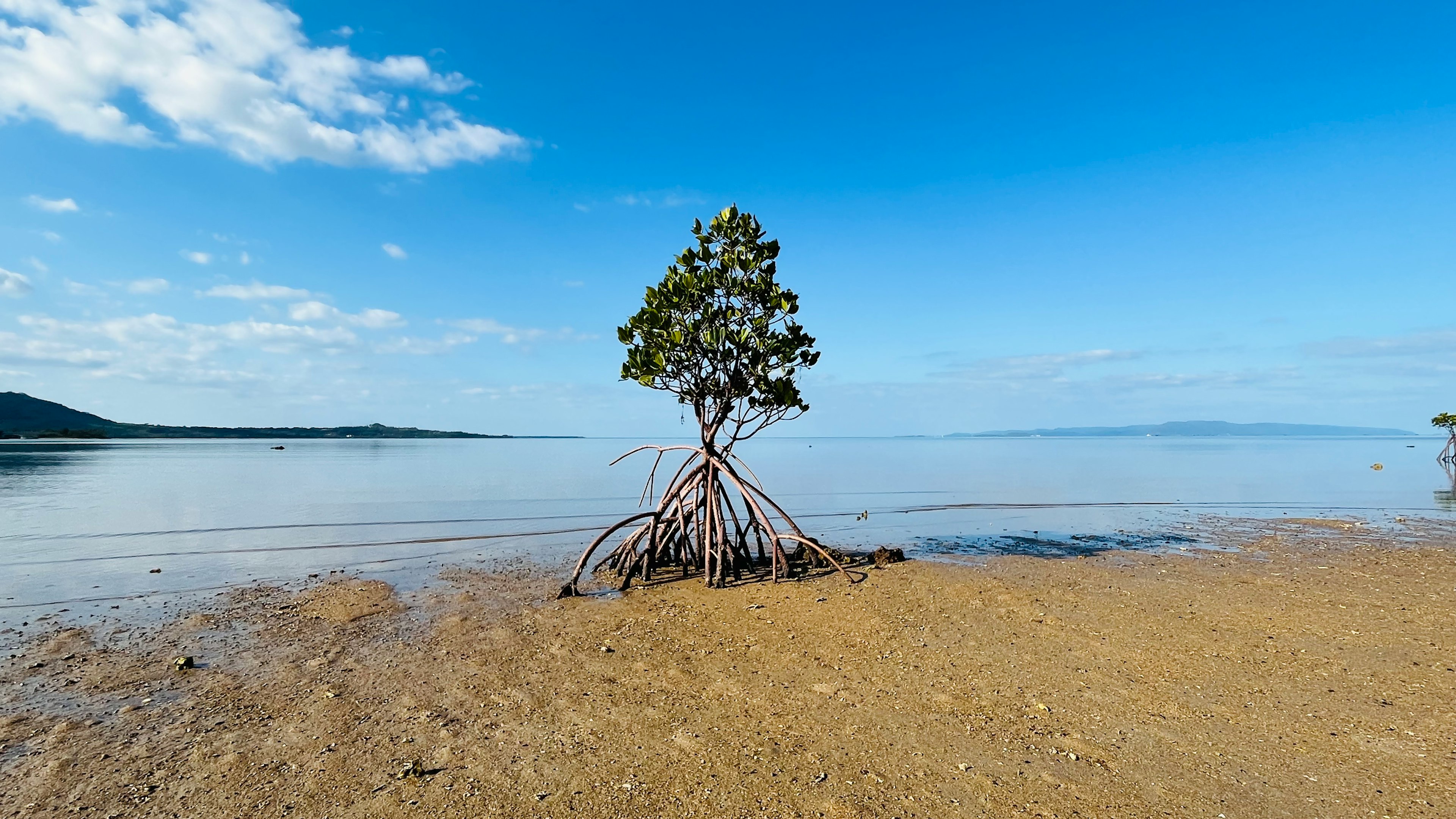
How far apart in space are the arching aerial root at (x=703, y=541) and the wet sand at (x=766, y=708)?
5.15 ft

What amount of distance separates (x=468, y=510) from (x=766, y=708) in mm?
24802

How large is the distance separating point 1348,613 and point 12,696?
19018 mm

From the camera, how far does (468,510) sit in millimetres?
28312

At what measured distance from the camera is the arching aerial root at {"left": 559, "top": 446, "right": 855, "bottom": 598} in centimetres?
1327

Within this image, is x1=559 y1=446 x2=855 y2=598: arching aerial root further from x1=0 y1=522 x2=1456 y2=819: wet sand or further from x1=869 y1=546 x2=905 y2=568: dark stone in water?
x1=0 y1=522 x2=1456 y2=819: wet sand

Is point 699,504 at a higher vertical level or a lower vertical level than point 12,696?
higher

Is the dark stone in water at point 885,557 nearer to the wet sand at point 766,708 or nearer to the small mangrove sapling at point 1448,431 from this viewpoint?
the wet sand at point 766,708

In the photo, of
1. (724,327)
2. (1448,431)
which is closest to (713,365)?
(724,327)

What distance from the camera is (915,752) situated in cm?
580

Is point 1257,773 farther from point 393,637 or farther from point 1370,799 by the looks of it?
point 393,637

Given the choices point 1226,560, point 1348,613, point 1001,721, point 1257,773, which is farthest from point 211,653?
point 1226,560

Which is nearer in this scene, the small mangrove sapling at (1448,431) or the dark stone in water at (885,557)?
the dark stone in water at (885,557)

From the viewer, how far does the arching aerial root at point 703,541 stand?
13273mm

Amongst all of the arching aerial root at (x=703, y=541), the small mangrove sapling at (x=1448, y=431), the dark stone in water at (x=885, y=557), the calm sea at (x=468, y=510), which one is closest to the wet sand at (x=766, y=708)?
the arching aerial root at (x=703, y=541)
